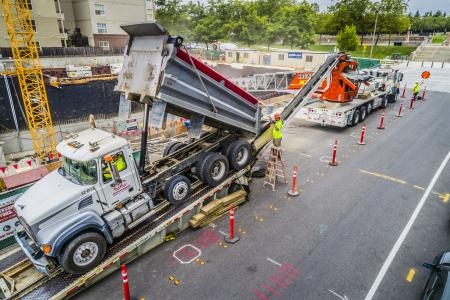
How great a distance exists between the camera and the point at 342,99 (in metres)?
15.9

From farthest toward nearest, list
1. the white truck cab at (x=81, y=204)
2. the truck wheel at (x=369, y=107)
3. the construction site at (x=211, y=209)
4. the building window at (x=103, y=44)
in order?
the building window at (x=103, y=44) → the truck wheel at (x=369, y=107) → the construction site at (x=211, y=209) → the white truck cab at (x=81, y=204)

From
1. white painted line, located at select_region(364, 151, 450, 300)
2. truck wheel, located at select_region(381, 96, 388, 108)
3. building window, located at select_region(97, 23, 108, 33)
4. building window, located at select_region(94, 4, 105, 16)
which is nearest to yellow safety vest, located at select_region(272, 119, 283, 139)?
white painted line, located at select_region(364, 151, 450, 300)

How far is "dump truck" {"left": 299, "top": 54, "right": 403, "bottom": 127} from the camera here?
50.7 ft

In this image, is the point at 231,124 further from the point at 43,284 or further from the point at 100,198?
the point at 43,284

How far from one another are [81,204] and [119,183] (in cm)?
85

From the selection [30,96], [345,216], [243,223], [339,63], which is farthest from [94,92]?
[345,216]

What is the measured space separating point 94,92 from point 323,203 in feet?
63.5

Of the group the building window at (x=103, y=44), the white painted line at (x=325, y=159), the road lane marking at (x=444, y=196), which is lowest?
the road lane marking at (x=444, y=196)

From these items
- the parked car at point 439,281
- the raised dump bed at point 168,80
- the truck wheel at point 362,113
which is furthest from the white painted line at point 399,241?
the truck wheel at point 362,113

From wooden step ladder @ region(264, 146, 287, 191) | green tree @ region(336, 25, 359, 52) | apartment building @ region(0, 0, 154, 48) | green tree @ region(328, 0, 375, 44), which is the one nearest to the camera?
wooden step ladder @ region(264, 146, 287, 191)

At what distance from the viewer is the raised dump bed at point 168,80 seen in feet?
20.5

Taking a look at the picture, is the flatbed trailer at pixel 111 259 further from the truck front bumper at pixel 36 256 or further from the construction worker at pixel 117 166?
the construction worker at pixel 117 166

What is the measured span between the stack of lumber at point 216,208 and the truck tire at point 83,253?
95.5 inches

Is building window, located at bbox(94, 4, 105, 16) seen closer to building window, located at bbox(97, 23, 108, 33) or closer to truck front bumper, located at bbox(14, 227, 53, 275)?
building window, located at bbox(97, 23, 108, 33)
